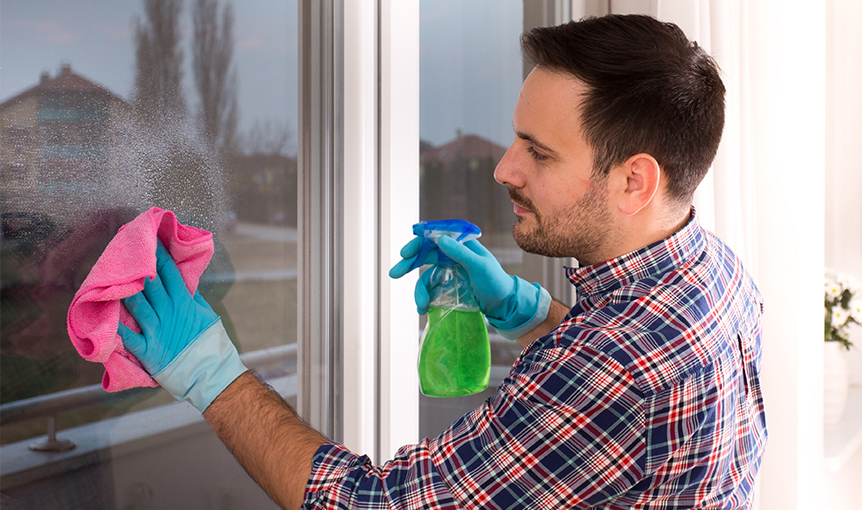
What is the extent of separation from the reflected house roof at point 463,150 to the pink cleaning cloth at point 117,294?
23.7 inches

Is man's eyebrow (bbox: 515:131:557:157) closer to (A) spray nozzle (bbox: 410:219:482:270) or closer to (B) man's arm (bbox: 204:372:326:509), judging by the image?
(A) spray nozzle (bbox: 410:219:482:270)

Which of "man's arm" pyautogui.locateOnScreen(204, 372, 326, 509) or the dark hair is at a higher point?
the dark hair

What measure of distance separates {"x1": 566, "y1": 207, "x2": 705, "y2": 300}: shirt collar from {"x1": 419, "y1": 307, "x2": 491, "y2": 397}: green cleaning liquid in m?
0.21

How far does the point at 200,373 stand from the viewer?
815 millimetres

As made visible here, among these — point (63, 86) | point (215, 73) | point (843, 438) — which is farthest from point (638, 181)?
point (843, 438)

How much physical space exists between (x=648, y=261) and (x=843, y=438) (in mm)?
1725

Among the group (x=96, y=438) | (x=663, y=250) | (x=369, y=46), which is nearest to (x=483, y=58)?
(x=369, y=46)

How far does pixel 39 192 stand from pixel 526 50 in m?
0.70

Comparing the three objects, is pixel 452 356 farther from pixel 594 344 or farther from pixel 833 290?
pixel 833 290

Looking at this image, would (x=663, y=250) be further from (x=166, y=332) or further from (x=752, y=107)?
(x=752, y=107)

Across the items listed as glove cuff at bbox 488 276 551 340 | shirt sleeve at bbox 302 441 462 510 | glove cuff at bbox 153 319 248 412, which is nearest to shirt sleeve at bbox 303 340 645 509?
shirt sleeve at bbox 302 441 462 510

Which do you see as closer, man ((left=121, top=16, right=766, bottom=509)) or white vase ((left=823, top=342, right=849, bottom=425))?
man ((left=121, top=16, right=766, bottom=509))

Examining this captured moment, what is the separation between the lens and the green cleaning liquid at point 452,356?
101cm

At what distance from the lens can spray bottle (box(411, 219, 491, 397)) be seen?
100 centimetres
